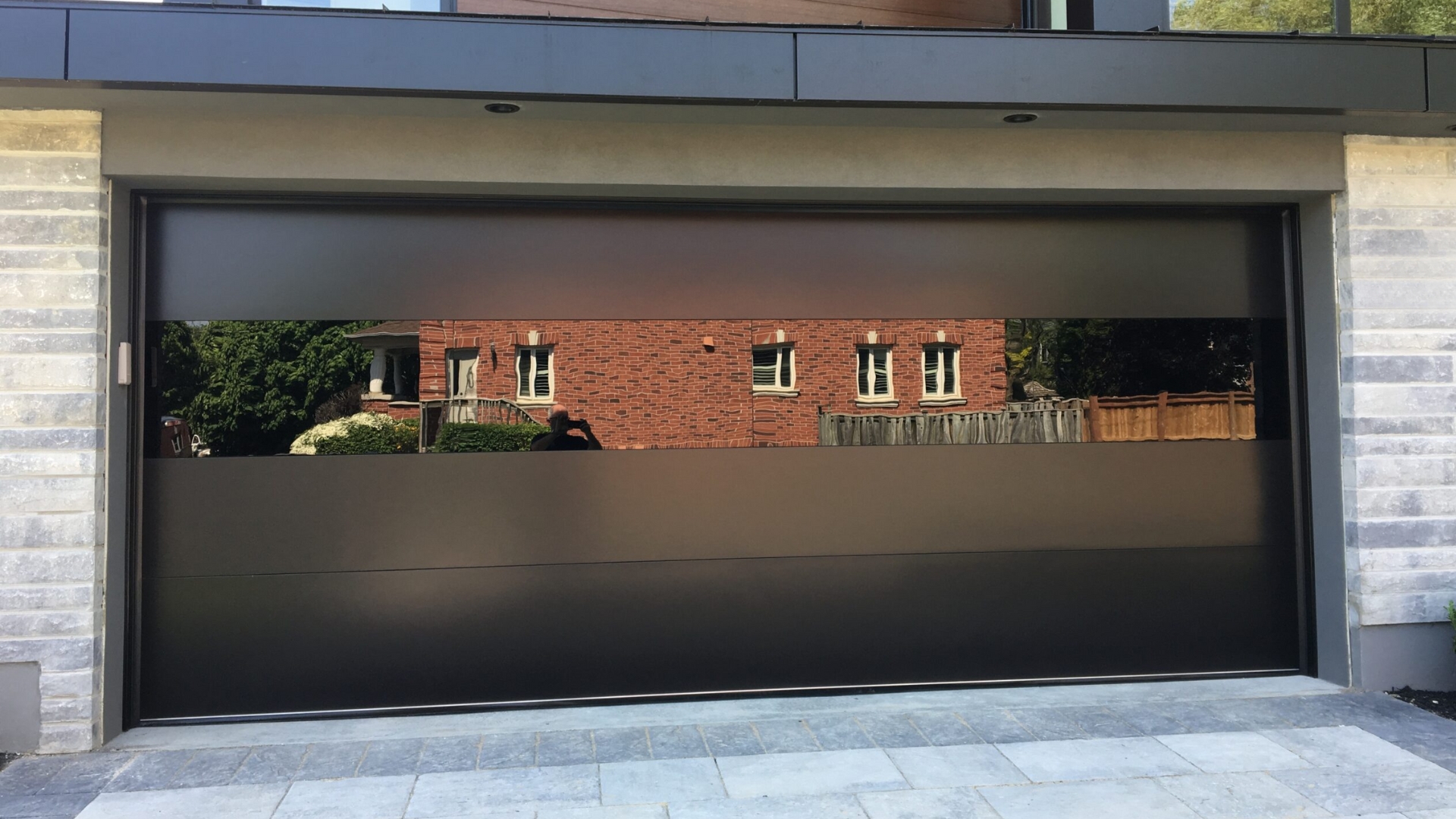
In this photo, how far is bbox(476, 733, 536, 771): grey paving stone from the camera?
15.0 ft

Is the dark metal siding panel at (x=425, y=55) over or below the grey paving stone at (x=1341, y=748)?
over

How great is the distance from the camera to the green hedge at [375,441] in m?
5.34

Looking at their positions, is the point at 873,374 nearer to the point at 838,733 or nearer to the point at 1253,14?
the point at 838,733

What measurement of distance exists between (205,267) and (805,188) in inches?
127

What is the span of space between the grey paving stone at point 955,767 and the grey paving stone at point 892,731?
0.27 feet

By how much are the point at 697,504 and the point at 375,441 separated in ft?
5.86

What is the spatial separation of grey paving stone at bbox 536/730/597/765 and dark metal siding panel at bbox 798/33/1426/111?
3.28 m

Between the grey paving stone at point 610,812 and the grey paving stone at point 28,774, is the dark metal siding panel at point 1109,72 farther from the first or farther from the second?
the grey paving stone at point 28,774

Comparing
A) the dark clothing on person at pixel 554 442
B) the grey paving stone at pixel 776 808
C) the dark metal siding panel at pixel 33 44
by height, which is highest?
the dark metal siding panel at pixel 33 44

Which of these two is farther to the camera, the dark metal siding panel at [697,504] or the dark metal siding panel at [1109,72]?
the dark metal siding panel at [697,504]

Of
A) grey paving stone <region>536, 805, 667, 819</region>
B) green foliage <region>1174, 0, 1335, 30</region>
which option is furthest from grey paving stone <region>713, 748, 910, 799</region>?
green foliage <region>1174, 0, 1335, 30</region>

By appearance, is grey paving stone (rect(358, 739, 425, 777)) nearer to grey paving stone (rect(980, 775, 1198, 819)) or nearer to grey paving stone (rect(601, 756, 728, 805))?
grey paving stone (rect(601, 756, 728, 805))

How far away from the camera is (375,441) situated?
211 inches

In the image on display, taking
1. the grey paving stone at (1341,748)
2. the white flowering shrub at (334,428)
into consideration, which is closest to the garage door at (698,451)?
the white flowering shrub at (334,428)
